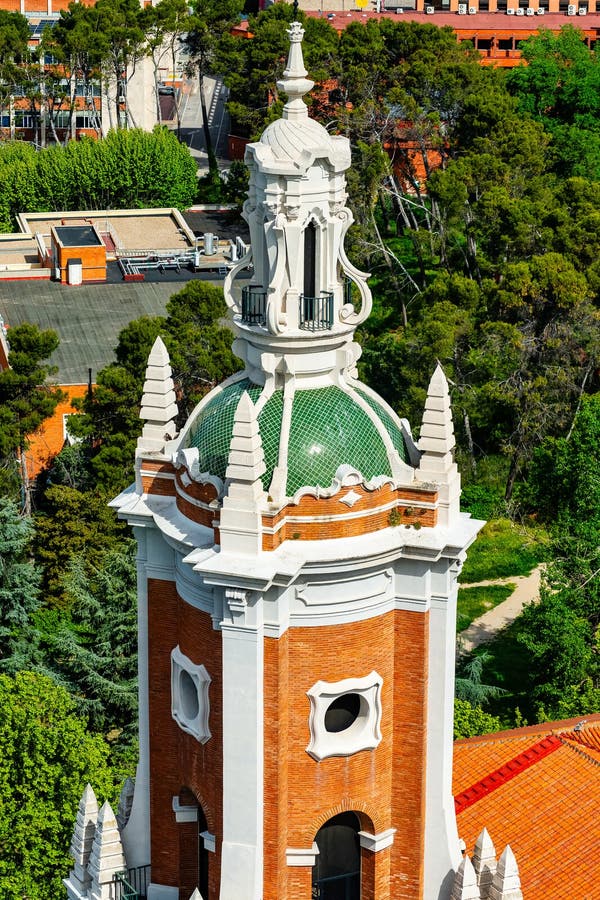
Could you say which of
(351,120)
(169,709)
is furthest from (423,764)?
(351,120)

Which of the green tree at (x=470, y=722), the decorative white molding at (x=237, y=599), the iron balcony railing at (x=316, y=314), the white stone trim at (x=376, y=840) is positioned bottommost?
the green tree at (x=470, y=722)

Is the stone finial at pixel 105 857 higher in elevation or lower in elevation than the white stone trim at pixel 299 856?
lower

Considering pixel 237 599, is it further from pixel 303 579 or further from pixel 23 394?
pixel 23 394

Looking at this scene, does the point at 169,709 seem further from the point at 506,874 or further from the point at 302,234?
the point at 302,234

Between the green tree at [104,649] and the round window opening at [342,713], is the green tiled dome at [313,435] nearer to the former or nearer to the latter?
the round window opening at [342,713]

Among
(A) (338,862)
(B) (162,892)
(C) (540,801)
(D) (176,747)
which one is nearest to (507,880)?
(A) (338,862)

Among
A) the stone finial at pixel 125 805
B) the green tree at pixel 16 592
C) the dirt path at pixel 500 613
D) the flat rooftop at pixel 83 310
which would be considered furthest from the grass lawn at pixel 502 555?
the stone finial at pixel 125 805
